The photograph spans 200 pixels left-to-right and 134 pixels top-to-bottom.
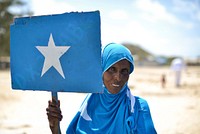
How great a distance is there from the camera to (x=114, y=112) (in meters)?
2.50

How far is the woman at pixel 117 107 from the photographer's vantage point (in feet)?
7.91

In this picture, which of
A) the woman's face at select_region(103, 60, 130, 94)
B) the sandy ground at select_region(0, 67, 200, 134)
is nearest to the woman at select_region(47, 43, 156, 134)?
the woman's face at select_region(103, 60, 130, 94)

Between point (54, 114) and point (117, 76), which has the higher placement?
point (117, 76)

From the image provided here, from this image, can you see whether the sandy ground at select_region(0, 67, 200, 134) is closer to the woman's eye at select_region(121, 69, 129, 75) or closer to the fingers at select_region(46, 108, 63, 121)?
the fingers at select_region(46, 108, 63, 121)

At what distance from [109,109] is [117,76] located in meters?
0.30

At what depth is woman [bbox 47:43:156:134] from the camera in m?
2.41

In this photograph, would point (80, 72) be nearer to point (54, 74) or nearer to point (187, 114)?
point (54, 74)

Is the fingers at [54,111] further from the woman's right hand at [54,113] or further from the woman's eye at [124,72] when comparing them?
the woman's eye at [124,72]

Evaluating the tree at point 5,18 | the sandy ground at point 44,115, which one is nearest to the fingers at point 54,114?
the sandy ground at point 44,115

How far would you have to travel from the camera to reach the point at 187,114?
914cm

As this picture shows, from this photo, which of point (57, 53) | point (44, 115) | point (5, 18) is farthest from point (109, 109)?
point (5, 18)

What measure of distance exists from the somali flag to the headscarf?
0.32 meters

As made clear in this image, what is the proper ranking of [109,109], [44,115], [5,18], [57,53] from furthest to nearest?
[5,18] < [44,115] < [109,109] < [57,53]

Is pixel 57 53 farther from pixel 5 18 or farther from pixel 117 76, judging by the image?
pixel 5 18
